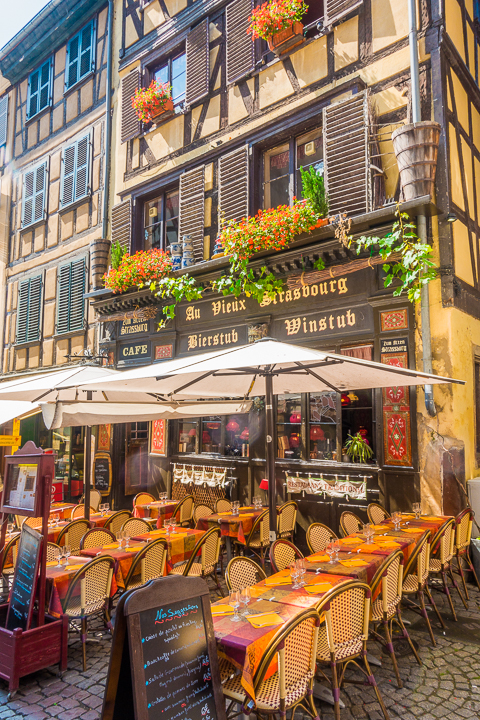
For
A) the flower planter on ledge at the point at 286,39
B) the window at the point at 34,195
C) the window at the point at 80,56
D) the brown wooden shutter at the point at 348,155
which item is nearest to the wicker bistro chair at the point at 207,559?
the brown wooden shutter at the point at 348,155

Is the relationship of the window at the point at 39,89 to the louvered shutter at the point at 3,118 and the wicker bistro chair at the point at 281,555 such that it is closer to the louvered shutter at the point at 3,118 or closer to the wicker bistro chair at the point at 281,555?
the louvered shutter at the point at 3,118

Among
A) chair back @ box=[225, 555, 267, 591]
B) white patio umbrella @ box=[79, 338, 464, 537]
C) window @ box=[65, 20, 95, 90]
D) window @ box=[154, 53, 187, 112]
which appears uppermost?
window @ box=[65, 20, 95, 90]

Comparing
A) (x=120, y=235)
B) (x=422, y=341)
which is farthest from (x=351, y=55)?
(x=120, y=235)

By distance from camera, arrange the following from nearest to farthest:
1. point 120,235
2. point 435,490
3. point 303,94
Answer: point 435,490
point 303,94
point 120,235

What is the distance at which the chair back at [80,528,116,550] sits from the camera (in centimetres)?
577

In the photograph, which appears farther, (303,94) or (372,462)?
(303,94)

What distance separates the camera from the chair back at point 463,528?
5931 millimetres

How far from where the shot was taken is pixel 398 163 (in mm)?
6941

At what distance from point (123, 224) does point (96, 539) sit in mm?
7539

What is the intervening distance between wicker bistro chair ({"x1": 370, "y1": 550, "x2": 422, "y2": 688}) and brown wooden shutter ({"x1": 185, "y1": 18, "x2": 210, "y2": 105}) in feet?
29.9

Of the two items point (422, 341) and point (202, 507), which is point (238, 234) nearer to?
point (422, 341)

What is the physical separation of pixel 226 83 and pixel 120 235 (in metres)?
3.85

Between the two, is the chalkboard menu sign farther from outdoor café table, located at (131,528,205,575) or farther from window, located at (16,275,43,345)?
window, located at (16,275,43,345)

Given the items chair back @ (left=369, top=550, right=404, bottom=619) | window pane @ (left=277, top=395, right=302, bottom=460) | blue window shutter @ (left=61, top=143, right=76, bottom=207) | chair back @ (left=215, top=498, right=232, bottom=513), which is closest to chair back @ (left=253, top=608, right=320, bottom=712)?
chair back @ (left=369, top=550, right=404, bottom=619)
